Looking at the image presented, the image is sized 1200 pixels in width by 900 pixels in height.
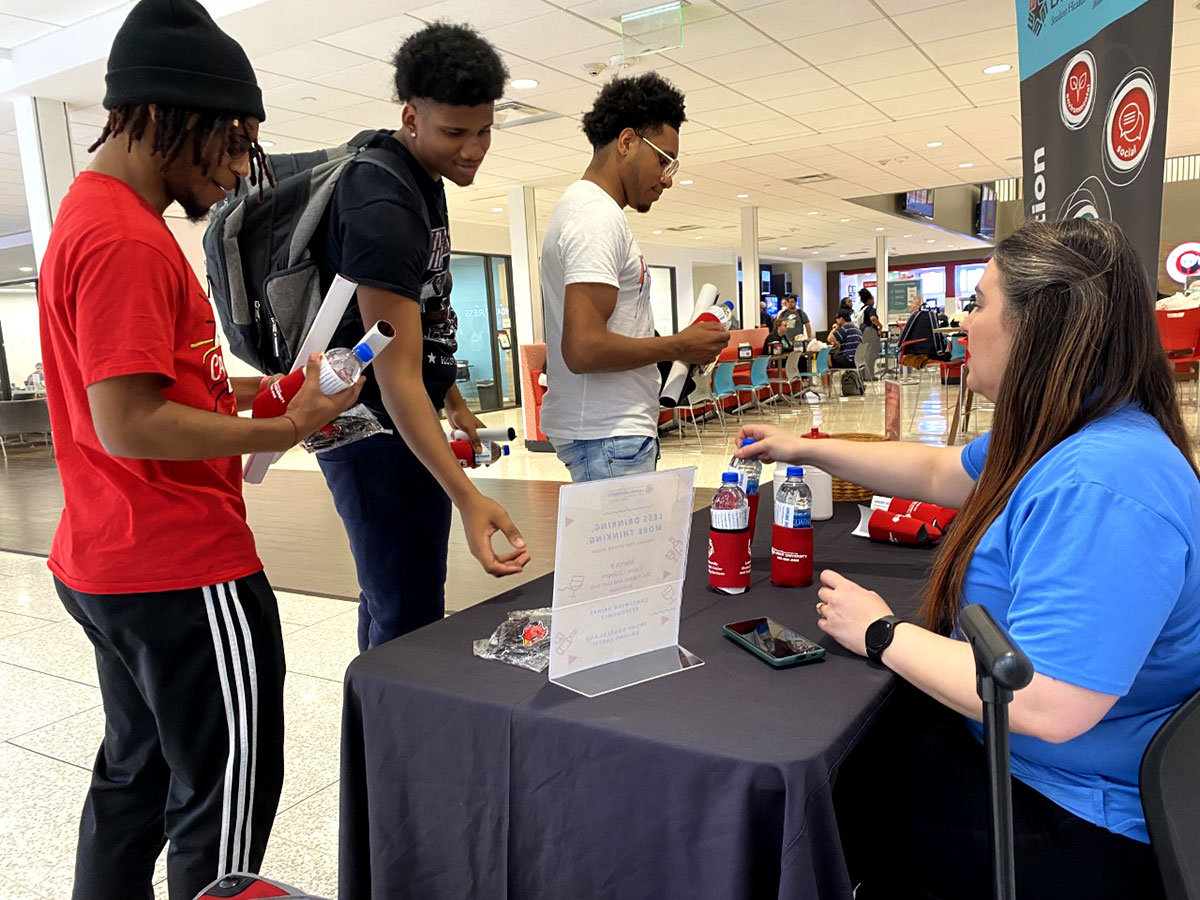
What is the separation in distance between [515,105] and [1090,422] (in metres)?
6.07

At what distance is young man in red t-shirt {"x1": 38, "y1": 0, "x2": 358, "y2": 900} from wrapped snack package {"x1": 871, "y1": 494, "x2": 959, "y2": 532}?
1047mm

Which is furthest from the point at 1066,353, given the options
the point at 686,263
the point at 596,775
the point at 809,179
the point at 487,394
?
the point at 686,263

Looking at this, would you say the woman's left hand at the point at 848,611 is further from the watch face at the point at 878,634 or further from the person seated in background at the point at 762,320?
the person seated in background at the point at 762,320

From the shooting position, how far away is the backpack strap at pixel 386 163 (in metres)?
1.42

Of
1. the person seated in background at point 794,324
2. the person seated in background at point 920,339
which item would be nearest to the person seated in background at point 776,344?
the person seated in background at point 794,324

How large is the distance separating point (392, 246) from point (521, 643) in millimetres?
645

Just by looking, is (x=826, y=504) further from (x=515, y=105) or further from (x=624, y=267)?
(x=515, y=105)

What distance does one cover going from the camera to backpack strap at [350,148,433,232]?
4.65ft

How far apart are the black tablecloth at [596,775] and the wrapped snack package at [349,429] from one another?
0.39 m

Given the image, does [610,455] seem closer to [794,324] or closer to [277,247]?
[277,247]

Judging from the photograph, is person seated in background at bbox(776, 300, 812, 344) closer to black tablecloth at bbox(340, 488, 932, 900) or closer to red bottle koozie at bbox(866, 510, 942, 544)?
red bottle koozie at bbox(866, 510, 942, 544)

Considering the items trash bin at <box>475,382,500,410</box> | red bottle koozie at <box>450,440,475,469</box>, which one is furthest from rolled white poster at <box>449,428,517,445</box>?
trash bin at <box>475,382,500,410</box>

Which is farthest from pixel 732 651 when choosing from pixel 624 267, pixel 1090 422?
pixel 624 267

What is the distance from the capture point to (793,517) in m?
1.37
